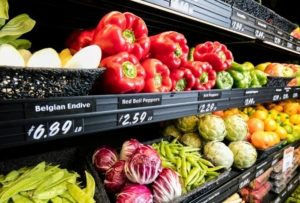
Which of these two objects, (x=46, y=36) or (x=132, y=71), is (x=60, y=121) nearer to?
(x=132, y=71)

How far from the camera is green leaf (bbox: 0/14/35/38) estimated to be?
0.78 metres

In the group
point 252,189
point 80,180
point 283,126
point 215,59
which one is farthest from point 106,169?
point 283,126

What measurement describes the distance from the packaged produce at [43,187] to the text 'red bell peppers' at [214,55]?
0.87 m

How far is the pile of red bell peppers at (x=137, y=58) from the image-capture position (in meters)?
0.92

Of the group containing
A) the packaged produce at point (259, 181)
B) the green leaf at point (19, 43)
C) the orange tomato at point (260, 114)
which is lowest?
the packaged produce at point (259, 181)

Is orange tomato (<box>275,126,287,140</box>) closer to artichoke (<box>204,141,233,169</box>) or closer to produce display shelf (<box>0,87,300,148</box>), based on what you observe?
artichoke (<box>204,141,233,169</box>)

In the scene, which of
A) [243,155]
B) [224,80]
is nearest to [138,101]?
[224,80]

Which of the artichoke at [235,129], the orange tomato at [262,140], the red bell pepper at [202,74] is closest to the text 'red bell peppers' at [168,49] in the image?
the red bell pepper at [202,74]

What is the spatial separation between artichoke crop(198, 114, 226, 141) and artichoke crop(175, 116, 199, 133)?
0.13 feet

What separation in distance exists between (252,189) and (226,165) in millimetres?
783

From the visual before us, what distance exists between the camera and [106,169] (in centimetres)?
116

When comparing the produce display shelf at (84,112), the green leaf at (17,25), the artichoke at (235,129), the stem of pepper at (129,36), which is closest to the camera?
the produce display shelf at (84,112)

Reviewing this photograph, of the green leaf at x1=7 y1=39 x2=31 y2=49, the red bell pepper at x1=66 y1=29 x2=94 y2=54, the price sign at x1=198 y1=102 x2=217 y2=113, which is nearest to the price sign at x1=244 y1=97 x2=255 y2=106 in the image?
the price sign at x1=198 y1=102 x2=217 y2=113

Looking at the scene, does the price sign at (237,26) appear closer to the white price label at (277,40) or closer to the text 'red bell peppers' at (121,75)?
the white price label at (277,40)
